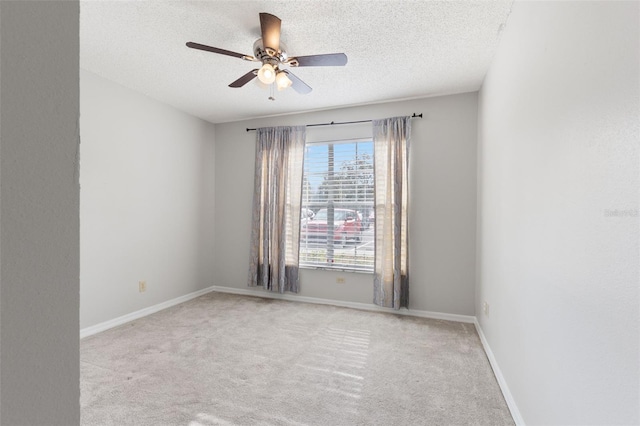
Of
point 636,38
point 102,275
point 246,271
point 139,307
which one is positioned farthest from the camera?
point 246,271

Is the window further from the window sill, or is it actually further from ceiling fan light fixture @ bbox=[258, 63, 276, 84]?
ceiling fan light fixture @ bbox=[258, 63, 276, 84]

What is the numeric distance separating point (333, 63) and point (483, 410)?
2.46m

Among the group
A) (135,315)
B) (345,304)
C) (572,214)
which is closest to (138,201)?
(135,315)

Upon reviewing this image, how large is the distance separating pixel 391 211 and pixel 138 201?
2.94m

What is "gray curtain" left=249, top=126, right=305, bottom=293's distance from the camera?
3.97 m

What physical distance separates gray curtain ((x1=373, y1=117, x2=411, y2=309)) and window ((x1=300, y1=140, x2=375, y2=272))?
15 centimetres

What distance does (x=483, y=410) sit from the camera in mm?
1810

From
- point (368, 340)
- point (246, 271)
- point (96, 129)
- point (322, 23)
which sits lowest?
point (368, 340)

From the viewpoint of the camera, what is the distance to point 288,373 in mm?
2209

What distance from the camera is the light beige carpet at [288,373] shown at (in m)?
1.77

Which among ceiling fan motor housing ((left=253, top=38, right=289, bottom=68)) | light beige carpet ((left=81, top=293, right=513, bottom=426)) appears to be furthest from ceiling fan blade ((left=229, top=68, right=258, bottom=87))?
light beige carpet ((left=81, top=293, right=513, bottom=426))
